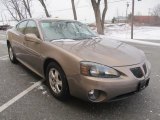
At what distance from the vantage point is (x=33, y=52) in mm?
4945

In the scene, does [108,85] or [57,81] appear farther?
[57,81]

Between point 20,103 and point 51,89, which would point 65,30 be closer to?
point 51,89

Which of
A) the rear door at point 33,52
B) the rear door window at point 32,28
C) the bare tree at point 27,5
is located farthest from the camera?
the bare tree at point 27,5

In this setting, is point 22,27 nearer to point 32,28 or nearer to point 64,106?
point 32,28

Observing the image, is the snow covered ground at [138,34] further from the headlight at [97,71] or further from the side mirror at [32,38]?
the headlight at [97,71]

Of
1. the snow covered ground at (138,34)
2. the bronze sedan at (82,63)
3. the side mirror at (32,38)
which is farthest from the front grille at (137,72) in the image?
Answer: the snow covered ground at (138,34)

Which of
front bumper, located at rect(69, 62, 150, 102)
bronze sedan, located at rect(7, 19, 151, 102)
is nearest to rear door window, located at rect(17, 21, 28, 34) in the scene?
bronze sedan, located at rect(7, 19, 151, 102)

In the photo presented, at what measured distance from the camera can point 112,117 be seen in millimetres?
3600

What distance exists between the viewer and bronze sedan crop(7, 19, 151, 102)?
11.4 feet

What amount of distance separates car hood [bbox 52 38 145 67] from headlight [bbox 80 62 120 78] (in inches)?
3.3

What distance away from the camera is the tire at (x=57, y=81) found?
3.90 metres

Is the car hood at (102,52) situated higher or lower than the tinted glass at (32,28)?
lower

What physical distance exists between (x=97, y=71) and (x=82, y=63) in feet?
0.85

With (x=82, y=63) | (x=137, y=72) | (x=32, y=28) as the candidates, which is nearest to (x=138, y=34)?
(x=32, y=28)
